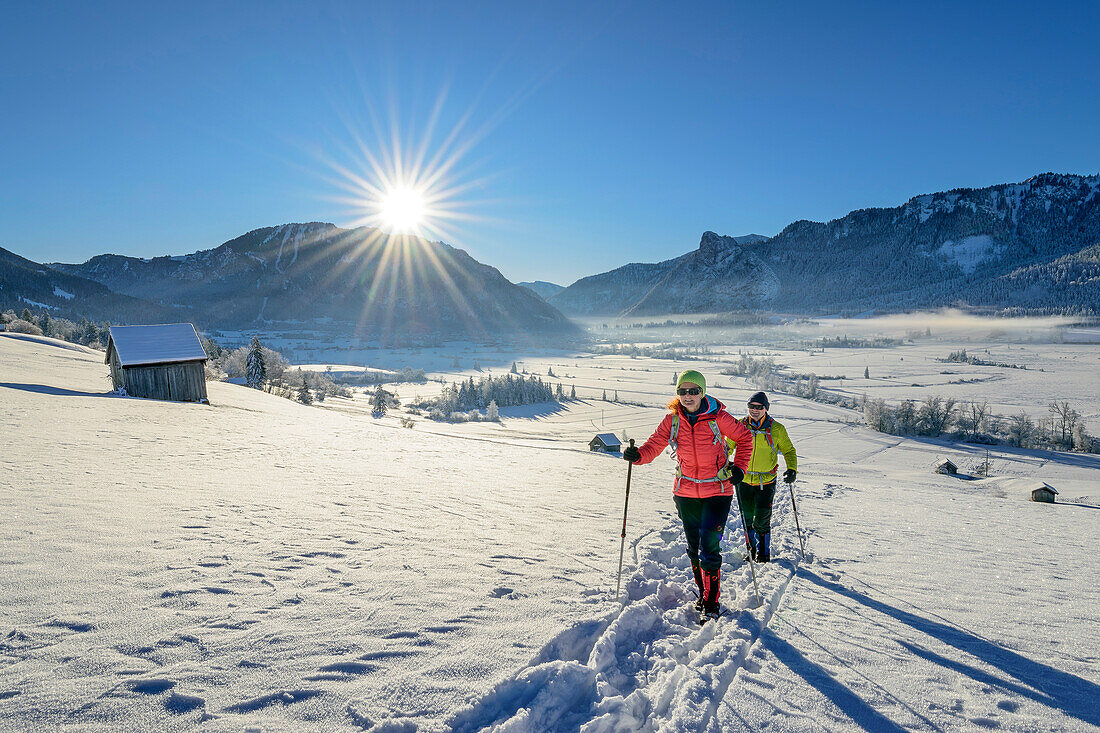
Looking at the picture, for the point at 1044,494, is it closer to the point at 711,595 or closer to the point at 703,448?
the point at 711,595

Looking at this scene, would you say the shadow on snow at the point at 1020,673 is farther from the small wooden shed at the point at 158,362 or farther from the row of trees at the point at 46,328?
the row of trees at the point at 46,328

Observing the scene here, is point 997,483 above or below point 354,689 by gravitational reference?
below

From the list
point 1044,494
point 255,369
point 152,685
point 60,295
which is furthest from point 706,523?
point 60,295

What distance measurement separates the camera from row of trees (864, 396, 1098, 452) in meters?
48.9

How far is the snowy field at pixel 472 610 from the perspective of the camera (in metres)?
3.46

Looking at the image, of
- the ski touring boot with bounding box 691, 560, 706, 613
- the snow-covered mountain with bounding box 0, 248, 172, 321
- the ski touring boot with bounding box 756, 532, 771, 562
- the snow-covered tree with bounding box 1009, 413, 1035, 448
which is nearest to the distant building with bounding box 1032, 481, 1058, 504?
the ski touring boot with bounding box 756, 532, 771, 562

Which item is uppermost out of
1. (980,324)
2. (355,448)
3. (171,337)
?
(980,324)

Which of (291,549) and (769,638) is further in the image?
(291,549)

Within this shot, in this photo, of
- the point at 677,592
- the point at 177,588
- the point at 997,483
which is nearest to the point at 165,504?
the point at 177,588

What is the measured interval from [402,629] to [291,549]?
2832 mm

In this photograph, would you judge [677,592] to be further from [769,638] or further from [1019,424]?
[1019,424]

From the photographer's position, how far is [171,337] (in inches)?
1021

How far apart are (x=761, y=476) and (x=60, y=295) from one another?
213862mm

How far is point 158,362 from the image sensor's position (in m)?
24.0
